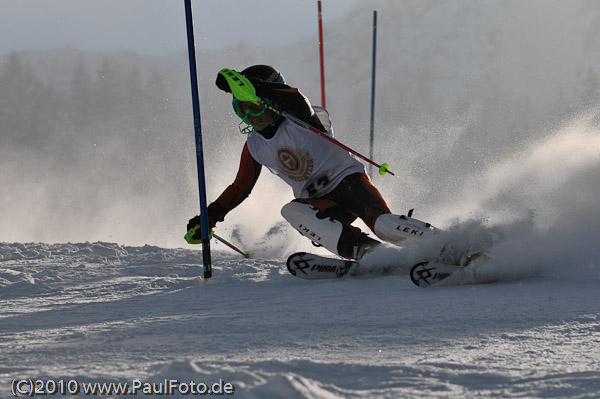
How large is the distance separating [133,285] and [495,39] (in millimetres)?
29033

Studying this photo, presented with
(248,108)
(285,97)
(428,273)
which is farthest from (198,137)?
(428,273)

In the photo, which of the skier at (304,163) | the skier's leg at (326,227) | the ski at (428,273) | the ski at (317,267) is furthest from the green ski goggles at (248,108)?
the ski at (428,273)

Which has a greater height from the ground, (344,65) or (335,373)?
(344,65)

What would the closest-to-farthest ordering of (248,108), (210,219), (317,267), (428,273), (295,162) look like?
(428,273) < (317,267) < (248,108) < (295,162) < (210,219)

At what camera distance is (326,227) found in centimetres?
315

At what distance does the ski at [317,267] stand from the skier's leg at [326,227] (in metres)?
0.07

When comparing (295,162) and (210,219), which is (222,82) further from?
(210,219)

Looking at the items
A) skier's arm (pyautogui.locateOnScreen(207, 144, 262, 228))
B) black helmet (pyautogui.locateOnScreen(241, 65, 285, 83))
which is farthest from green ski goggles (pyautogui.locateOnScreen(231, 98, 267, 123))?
skier's arm (pyautogui.locateOnScreen(207, 144, 262, 228))

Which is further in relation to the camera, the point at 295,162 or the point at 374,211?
the point at 295,162

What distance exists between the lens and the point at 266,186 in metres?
6.86

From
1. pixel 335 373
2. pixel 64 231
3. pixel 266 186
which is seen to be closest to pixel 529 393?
pixel 335 373

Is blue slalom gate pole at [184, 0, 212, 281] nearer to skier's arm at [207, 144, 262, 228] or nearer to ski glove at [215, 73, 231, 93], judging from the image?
ski glove at [215, 73, 231, 93]

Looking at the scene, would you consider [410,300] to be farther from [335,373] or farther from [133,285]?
[133,285]

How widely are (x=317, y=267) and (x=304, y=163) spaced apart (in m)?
0.63
